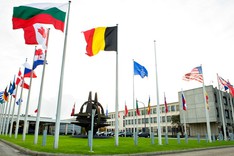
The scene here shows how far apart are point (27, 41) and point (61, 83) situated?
4149 millimetres

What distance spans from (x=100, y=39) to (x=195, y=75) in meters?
15.5

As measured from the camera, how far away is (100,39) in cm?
1612

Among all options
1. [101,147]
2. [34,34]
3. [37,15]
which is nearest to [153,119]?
[101,147]

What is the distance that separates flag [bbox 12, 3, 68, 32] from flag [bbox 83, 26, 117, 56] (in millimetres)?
2743

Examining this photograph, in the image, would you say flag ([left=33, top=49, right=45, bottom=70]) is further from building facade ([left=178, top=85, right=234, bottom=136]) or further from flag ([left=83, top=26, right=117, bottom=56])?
building facade ([left=178, top=85, right=234, bottom=136])

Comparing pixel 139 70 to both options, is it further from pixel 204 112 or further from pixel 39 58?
pixel 204 112

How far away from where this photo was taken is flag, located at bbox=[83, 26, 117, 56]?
1567 cm

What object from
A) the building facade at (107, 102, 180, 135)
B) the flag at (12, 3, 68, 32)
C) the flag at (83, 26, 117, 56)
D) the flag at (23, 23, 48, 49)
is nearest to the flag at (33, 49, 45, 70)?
the flag at (23, 23, 48, 49)

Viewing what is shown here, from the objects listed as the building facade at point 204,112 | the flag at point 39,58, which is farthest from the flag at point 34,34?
the building facade at point 204,112

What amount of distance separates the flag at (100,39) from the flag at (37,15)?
9.00ft

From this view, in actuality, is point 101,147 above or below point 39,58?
below

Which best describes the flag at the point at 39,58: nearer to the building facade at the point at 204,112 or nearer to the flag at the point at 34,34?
the flag at the point at 34,34

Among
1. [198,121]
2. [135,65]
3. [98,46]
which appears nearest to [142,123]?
[198,121]

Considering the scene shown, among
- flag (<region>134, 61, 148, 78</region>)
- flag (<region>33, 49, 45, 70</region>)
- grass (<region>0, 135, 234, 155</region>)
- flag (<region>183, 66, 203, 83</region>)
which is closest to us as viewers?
grass (<region>0, 135, 234, 155</region>)
